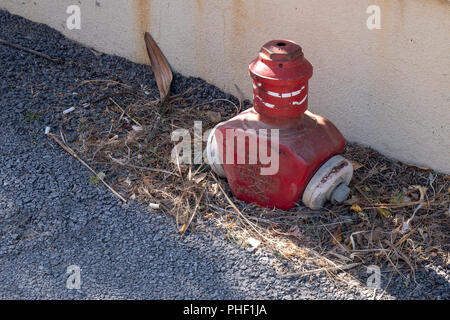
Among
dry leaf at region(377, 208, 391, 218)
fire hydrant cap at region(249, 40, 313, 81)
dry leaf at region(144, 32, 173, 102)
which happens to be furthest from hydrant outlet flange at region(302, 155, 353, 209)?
dry leaf at region(144, 32, 173, 102)

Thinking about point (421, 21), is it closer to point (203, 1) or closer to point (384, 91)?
point (384, 91)

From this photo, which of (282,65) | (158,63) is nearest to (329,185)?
(282,65)

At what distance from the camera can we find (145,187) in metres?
3.58

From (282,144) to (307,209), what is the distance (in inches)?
18.5

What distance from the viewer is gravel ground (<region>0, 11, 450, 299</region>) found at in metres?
2.90

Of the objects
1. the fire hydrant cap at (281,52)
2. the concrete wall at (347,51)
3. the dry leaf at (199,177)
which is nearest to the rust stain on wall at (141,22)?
the concrete wall at (347,51)

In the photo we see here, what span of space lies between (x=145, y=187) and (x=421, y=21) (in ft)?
6.14

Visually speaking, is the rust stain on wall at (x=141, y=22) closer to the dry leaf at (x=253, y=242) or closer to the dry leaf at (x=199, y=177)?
the dry leaf at (x=199, y=177)

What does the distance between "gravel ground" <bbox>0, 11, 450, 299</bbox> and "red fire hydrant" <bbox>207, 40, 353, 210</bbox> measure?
39 centimetres

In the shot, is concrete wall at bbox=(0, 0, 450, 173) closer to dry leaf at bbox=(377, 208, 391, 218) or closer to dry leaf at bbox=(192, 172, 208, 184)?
dry leaf at bbox=(377, 208, 391, 218)

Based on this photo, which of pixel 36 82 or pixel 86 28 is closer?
pixel 36 82

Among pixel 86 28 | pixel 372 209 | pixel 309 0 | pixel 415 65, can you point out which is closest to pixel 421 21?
pixel 415 65

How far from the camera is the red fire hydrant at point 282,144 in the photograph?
3.16m

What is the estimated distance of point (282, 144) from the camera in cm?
318
